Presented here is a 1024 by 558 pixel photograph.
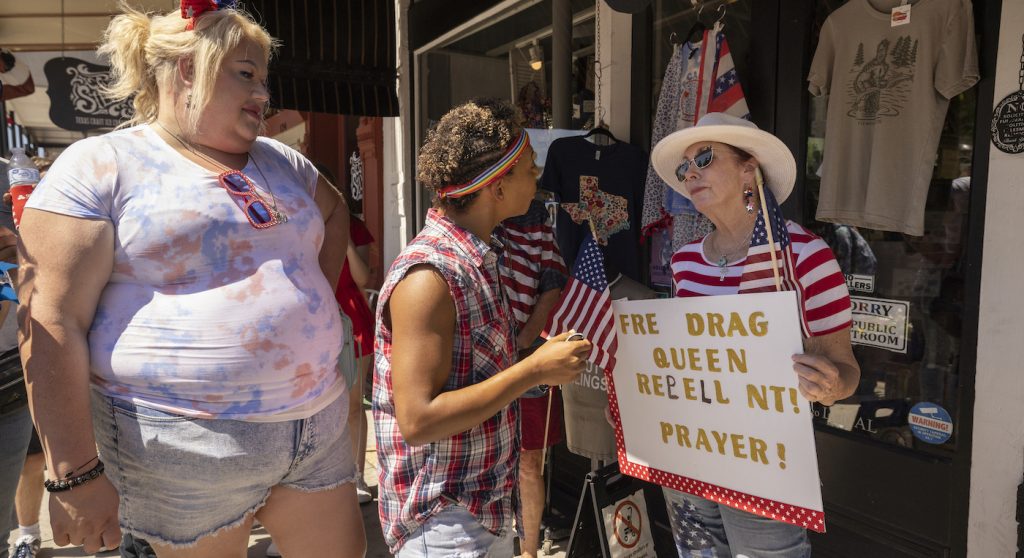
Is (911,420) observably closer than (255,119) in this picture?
No

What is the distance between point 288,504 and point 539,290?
1.41 metres

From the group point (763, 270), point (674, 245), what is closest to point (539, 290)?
point (674, 245)

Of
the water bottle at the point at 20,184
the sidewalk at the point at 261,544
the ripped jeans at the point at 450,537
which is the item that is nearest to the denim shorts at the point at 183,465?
the ripped jeans at the point at 450,537

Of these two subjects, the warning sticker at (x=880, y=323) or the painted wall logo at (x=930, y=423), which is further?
the warning sticker at (x=880, y=323)

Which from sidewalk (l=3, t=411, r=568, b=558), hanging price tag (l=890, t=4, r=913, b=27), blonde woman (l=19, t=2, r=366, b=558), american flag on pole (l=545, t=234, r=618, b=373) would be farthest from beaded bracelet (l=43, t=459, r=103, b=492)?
hanging price tag (l=890, t=4, r=913, b=27)

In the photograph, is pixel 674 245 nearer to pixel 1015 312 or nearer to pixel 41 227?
pixel 1015 312

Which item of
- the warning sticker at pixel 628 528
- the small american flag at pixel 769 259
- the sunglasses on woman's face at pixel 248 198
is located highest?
the sunglasses on woman's face at pixel 248 198

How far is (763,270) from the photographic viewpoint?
1.78 m

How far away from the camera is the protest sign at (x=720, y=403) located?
170cm

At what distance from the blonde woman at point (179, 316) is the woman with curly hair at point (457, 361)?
0.30 metres

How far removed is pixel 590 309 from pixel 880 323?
156 cm

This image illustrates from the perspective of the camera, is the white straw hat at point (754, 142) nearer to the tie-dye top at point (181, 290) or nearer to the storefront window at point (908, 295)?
the storefront window at point (908, 295)

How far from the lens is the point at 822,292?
5.82 ft

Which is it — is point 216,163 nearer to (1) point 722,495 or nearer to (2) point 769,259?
(2) point 769,259
